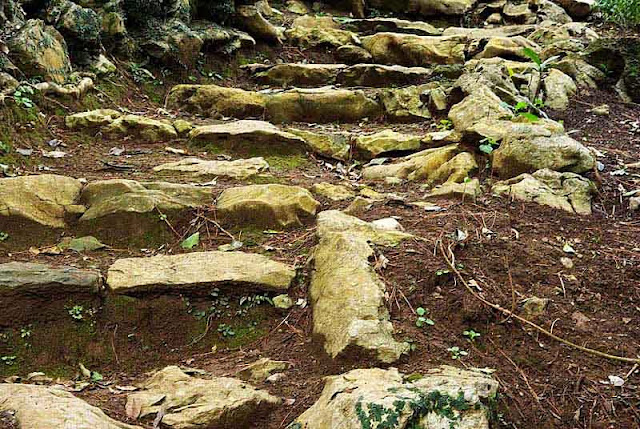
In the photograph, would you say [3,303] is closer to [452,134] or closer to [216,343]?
[216,343]

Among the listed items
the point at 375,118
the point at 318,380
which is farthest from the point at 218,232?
the point at 375,118

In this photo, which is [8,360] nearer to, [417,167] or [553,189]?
[417,167]

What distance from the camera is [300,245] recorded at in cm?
382

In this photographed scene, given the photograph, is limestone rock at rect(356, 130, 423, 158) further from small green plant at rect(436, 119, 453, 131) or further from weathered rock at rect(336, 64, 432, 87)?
weathered rock at rect(336, 64, 432, 87)

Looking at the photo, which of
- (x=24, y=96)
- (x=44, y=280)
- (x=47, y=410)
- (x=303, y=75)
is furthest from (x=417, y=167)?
(x=47, y=410)

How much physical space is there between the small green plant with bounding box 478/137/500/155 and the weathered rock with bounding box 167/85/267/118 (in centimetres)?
293

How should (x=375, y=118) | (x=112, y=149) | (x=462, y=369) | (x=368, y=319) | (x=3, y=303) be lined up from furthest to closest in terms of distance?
1. (x=375, y=118)
2. (x=112, y=149)
3. (x=3, y=303)
4. (x=368, y=319)
5. (x=462, y=369)

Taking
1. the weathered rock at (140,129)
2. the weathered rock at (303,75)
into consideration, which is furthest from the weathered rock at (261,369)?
the weathered rock at (303,75)

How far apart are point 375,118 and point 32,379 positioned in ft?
16.9

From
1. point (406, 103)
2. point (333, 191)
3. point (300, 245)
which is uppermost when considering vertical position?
point (300, 245)

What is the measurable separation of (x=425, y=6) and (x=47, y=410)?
36.5 feet

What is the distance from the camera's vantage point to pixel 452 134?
5766 mm

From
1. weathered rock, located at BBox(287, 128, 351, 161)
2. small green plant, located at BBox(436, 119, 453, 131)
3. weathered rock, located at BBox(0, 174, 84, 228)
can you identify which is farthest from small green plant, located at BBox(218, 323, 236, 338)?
small green plant, located at BBox(436, 119, 453, 131)

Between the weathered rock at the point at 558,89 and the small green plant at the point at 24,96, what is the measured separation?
5714mm
